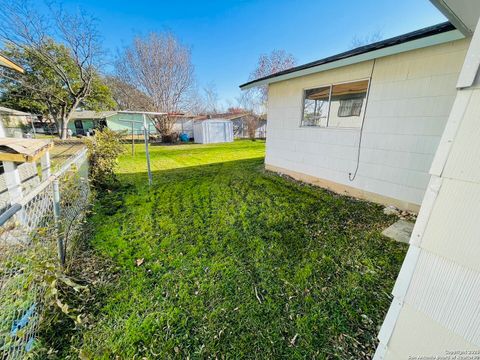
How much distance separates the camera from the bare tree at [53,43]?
39.0 feet

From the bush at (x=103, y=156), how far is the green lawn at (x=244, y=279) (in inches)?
42.2

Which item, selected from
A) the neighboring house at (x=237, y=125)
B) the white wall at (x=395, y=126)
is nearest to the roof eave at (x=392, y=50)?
the white wall at (x=395, y=126)

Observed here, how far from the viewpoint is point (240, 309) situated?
6.40 feet

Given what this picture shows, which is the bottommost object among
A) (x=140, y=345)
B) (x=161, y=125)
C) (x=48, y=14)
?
(x=140, y=345)

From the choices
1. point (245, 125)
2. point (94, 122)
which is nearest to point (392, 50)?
point (245, 125)

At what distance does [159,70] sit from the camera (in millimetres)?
17125

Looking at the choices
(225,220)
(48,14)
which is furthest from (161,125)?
(225,220)

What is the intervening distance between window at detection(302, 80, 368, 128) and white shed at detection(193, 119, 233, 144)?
44.0ft

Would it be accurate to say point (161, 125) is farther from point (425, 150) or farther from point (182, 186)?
point (425, 150)

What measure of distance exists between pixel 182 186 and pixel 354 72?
4.88m

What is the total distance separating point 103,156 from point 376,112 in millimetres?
6430

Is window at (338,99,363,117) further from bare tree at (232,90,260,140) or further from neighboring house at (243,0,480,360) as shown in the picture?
bare tree at (232,90,260,140)

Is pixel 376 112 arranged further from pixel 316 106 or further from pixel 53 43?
pixel 53 43

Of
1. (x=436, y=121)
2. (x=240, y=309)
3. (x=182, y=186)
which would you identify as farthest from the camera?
(x=182, y=186)
